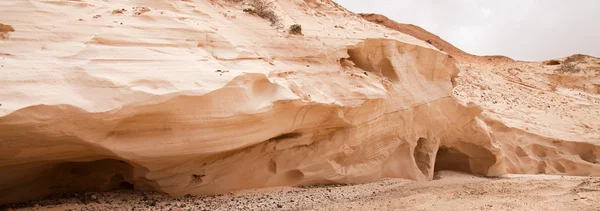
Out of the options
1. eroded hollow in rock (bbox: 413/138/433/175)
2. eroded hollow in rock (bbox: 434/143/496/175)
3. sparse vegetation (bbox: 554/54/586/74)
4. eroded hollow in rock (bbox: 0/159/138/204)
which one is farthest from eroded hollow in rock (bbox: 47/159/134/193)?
sparse vegetation (bbox: 554/54/586/74)

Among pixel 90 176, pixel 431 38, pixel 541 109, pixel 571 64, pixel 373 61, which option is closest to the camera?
pixel 90 176

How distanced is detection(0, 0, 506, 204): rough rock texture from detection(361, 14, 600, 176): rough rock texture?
3593 mm

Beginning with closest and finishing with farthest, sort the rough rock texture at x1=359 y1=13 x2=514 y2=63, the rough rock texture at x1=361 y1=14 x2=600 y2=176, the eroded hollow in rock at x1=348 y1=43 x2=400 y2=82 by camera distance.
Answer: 1. the eroded hollow in rock at x1=348 y1=43 x2=400 y2=82
2. the rough rock texture at x1=361 y1=14 x2=600 y2=176
3. the rough rock texture at x1=359 y1=13 x2=514 y2=63

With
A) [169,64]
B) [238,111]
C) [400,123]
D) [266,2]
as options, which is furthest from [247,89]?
[400,123]

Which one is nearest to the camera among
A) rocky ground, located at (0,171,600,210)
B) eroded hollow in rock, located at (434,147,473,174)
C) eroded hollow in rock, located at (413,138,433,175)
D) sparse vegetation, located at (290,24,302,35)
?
rocky ground, located at (0,171,600,210)

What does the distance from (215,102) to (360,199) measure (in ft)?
8.21

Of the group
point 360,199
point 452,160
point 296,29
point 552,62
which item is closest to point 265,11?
point 296,29

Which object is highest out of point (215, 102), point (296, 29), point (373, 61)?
point (296, 29)

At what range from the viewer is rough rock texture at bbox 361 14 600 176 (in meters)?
11.5

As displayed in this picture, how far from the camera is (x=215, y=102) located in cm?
474

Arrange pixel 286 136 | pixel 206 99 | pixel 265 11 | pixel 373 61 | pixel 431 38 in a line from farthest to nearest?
1. pixel 431 38
2. pixel 373 61
3. pixel 265 11
4. pixel 286 136
5. pixel 206 99

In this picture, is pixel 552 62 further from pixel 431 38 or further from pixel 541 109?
pixel 541 109

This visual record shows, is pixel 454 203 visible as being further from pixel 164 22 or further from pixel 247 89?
pixel 164 22

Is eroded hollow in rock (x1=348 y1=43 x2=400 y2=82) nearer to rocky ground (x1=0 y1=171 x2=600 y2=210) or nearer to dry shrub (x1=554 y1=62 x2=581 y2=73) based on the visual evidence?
rocky ground (x1=0 y1=171 x2=600 y2=210)
